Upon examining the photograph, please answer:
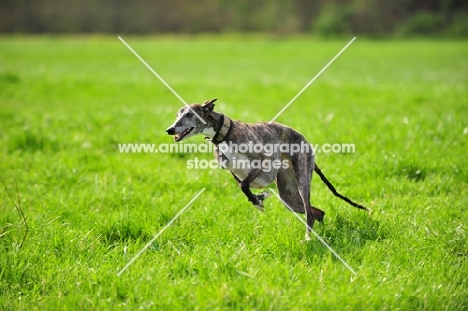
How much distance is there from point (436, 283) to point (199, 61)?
3397cm

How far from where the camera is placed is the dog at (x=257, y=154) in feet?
17.7

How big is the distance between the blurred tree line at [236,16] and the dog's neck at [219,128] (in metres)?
66.1

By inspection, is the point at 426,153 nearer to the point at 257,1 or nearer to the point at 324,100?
the point at 324,100

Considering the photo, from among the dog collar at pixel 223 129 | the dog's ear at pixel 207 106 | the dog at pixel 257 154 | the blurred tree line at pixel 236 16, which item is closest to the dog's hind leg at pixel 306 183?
the dog at pixel 257 154

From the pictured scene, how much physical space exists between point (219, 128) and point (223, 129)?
48mm

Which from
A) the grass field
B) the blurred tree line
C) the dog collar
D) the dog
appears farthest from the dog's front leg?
the blurred tree line

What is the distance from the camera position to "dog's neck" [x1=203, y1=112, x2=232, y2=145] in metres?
5.42

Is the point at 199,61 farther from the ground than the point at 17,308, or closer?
closer

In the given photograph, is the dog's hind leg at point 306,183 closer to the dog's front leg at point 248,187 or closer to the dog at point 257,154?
the dog at point 257,154

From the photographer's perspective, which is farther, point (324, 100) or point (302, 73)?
point (302, 73)

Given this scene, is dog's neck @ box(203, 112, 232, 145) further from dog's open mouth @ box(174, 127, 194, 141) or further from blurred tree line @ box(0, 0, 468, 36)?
blurred tree line @ box(0, 0, 468, 36)

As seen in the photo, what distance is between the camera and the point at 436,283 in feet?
15.1

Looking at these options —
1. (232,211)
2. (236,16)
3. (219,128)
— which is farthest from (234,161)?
(236,16)

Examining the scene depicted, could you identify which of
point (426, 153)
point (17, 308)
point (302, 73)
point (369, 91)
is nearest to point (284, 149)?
point (17, 308)
